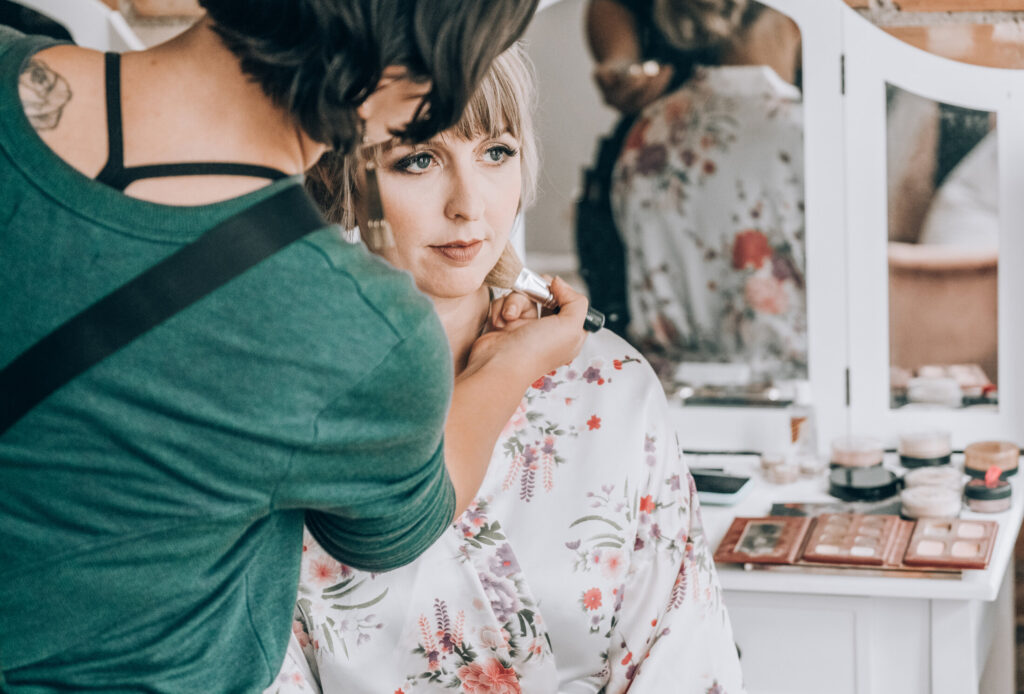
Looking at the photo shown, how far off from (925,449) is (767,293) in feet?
1.41

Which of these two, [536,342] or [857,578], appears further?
[857,578]

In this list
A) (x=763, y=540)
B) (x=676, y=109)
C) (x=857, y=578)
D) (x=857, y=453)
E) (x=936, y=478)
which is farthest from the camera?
(x=676, y=109)

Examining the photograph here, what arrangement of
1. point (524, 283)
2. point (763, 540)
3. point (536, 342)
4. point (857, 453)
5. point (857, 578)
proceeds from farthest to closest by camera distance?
point (857, 453), point (763, 540), point (857, 578), point (524, 283), point (536, 342)

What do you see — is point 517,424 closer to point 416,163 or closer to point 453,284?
point 453,284

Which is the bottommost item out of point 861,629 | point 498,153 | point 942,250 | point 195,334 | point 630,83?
point 861,629

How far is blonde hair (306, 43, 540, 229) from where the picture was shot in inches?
52.0

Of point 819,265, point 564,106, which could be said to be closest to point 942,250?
point 819,265

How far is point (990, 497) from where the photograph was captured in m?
1.79

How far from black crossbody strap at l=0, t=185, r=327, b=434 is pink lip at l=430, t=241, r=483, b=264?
68 centimetres

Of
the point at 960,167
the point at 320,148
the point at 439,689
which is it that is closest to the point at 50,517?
the point at 320,148

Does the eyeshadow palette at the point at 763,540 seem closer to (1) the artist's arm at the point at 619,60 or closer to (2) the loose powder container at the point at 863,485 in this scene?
(2) the loose powder container at the point at 863,485

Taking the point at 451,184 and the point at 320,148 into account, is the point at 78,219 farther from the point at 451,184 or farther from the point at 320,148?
the point at 451,184

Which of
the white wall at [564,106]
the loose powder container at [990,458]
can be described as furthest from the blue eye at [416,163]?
the loose powder container at [990,458]

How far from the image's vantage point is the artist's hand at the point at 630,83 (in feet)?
6.96
